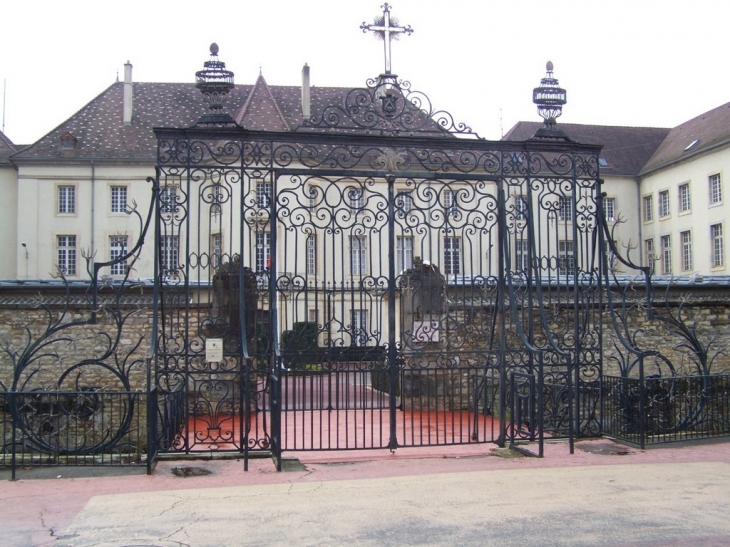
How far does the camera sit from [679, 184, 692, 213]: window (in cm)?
3604

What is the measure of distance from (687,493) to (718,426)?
148 inches

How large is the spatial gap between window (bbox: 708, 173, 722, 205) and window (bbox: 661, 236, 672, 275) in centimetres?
361

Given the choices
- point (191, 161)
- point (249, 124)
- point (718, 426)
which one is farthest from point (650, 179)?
point (191, 161)

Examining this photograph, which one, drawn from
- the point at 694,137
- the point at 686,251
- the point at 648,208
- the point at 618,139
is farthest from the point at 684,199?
the point at 618,139

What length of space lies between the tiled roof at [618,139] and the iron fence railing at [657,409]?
96.0 ft

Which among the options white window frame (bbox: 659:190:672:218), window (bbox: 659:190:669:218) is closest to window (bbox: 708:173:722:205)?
white window frame (bbox: 659:190:672:218)

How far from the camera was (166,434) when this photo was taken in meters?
8.98

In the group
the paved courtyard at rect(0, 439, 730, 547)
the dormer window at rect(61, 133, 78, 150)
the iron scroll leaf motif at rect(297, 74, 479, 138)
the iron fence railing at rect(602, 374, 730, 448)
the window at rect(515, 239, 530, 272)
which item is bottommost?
the paved courtyard at rect(0, 439, 730, 547)

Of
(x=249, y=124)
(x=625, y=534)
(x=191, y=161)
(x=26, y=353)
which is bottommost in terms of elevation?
(x=625, y=534)

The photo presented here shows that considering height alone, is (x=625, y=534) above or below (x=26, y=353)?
below

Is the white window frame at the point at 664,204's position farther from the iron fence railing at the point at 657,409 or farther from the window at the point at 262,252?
the iron fence railing at the point at 657,409

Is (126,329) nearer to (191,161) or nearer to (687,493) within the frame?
(191,161)

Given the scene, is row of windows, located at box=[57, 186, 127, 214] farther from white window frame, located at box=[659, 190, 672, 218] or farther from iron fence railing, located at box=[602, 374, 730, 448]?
iron fence railing, located at box=[602, 374, 730, 448]

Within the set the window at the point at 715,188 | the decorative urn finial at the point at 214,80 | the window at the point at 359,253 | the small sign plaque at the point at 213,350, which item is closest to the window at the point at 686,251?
the window at the point at 715,188
